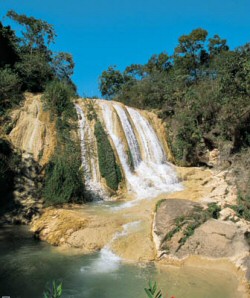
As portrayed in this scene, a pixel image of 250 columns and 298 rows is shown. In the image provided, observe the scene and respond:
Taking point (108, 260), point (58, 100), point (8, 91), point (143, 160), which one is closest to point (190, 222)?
point (108, 260)

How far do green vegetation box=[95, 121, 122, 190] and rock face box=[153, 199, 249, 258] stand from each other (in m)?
5.76

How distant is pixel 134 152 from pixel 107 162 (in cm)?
232

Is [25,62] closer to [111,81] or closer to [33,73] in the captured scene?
[33,73]

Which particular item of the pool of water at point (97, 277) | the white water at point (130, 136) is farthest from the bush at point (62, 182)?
the white water at point (130, 136)

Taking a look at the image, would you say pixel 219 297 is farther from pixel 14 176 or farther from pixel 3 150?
pixel 3 150

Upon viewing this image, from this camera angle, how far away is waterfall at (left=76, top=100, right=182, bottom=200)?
47.9ft

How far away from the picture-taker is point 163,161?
17.5 metres

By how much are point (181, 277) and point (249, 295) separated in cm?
144

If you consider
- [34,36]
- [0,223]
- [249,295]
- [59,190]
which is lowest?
[249,295]

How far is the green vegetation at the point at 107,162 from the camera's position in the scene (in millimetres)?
14430

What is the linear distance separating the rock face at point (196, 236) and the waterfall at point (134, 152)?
392 cm

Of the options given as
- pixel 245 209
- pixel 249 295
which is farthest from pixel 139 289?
pixel 245 209

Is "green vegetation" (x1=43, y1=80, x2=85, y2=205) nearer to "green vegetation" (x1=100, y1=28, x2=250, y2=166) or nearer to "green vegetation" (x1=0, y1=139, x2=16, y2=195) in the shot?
"green vegetation" (x1=0, y1=139, x2=16, y2=195)

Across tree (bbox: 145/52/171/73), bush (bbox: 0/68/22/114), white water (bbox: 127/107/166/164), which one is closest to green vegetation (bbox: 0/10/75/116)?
bush (bbox: 0/68/22/114)
